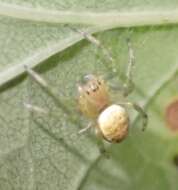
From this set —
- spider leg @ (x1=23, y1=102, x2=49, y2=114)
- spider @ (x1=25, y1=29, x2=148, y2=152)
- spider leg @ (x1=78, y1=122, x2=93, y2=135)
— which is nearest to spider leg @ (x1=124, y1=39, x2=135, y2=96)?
spider @ (x1=25, y1=29, x2=148, y2=152)

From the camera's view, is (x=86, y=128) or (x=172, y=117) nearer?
(x=86, y=128)

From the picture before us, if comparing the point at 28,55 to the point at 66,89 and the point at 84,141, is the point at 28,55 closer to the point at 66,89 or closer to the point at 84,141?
the point at 66,89

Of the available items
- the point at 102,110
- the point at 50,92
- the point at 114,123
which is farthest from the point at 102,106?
the point at 50,92

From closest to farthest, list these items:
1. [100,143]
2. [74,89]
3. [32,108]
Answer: [32,108] < [74,89] < [100,143]

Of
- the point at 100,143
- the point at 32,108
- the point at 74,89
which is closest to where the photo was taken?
the point at 32,108

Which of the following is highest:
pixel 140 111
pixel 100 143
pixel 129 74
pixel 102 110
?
pixel 129 74

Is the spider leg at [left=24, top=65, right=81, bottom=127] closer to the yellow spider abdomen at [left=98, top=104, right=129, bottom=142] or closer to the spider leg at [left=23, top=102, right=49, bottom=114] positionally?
the spider leg at [left=23, top=102, right=49, bottom=114]

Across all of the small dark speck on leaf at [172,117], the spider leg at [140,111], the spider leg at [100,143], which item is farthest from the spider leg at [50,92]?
the small dark speck on leaf at [172,117]

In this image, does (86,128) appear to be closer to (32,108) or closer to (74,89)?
(74,89)
